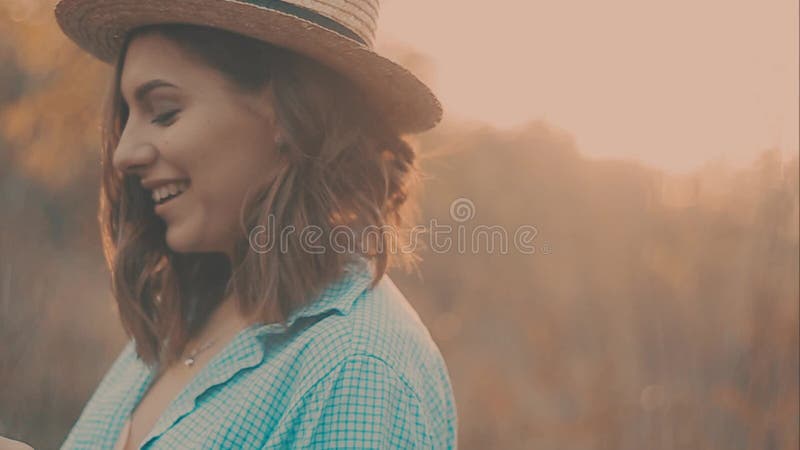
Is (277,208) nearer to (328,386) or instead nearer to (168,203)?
(168,203)

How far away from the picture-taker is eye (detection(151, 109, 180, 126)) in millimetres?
1383

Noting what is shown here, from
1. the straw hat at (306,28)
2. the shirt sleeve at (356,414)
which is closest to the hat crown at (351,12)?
the straw hat at (306,28)

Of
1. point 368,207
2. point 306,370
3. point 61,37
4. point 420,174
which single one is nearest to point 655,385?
point 420,174

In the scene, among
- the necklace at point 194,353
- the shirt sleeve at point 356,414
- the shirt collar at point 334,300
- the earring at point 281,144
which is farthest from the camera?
the necklace at point 194,353

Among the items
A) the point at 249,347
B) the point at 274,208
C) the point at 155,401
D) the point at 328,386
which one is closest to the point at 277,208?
the point at 274,208

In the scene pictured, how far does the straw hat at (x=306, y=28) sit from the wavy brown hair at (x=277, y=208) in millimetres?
32

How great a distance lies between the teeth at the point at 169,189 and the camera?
4.61 feet

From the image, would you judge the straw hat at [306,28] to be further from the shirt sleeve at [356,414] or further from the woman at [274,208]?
Result: the shirt sleeve at [356,414]

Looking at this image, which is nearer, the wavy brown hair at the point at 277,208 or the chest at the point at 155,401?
the wavy brown hair at the point at 277,208

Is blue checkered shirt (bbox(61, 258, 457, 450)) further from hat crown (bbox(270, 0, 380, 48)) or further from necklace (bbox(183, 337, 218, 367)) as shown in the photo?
hat crown (bbox(270, 0, 380, 48))

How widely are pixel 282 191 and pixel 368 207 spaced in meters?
0.16

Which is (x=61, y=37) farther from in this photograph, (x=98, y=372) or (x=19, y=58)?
(x=98, y=372)

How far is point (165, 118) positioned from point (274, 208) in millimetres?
233

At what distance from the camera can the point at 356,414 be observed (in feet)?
3.81
